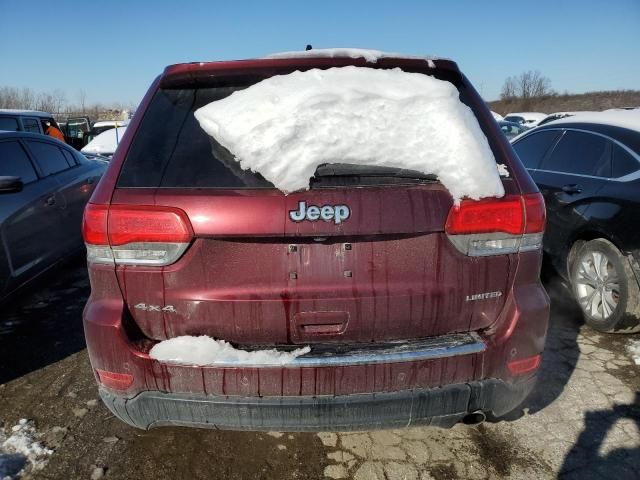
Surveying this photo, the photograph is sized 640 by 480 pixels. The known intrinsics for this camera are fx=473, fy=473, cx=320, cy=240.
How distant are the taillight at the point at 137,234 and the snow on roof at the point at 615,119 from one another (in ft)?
12.1

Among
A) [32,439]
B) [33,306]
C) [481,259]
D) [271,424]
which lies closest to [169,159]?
[271,424]

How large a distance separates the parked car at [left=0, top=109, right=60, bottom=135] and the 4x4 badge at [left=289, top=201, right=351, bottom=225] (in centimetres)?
1044

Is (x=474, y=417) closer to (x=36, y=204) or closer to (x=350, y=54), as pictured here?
(x=350, y=54)

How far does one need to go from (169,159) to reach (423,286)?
1.15m

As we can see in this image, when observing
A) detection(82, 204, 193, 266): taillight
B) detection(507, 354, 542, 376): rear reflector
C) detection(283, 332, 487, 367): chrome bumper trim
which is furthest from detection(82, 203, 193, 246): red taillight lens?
detection(507, 354, 542, 376): rear reflector

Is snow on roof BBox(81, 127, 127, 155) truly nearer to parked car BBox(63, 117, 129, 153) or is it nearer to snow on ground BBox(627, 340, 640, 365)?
parked car BBox(63, 117, 129, 153)

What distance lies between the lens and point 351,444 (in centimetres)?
245

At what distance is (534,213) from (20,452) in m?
2.72

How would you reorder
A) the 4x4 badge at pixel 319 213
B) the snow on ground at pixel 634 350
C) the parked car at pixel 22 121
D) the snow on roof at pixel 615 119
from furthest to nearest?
the parked car at pixel 22 121 → the snow on roof at pixel 615 119 → the snow on ground at pixel 634 350 → the 4x4 badge at pixel 319 213

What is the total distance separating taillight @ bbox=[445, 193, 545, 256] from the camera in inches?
72.6

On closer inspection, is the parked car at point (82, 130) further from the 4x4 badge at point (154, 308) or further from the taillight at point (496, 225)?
the taillight at point (496, 225)

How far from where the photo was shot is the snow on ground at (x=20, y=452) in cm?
228

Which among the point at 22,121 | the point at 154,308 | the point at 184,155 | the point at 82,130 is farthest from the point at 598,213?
the point at 82,130

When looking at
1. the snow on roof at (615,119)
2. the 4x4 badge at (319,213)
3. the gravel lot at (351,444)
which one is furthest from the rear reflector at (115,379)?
the snow on roof at (615,119)
